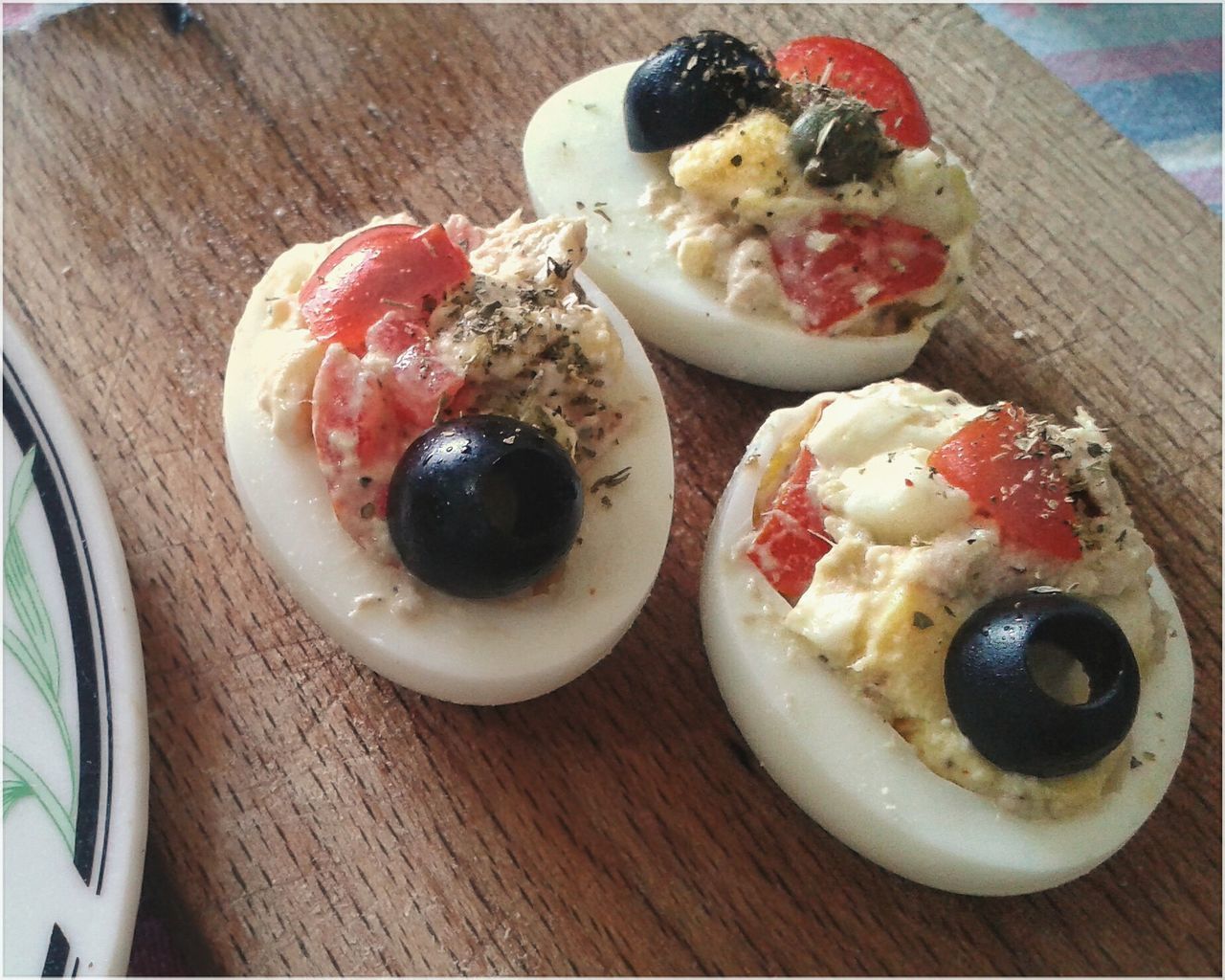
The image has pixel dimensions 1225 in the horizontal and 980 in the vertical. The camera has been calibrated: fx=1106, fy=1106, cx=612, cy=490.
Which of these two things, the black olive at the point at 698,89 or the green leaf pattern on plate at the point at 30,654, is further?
the black olive at the point at 698,89

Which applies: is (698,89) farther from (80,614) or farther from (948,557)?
(80,614)

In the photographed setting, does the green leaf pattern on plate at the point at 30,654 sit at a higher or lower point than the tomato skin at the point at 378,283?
lower

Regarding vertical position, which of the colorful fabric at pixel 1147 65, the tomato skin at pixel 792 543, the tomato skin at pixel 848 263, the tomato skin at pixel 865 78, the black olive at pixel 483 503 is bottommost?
the colorful fabric at pixel 1147 65

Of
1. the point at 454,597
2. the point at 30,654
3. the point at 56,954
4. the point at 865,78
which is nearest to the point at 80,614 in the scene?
the point at 30,654

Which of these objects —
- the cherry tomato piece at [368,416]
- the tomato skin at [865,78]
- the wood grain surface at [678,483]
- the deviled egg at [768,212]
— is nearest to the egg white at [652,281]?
Answer: the deviled egg at [768,212]

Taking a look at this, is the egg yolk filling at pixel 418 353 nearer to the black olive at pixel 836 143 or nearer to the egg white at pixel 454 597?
the egg white at pixel 454 597

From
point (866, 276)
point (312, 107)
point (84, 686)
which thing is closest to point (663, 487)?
point (866, 276)

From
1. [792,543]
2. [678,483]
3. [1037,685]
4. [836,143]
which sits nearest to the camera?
[1037,685]
